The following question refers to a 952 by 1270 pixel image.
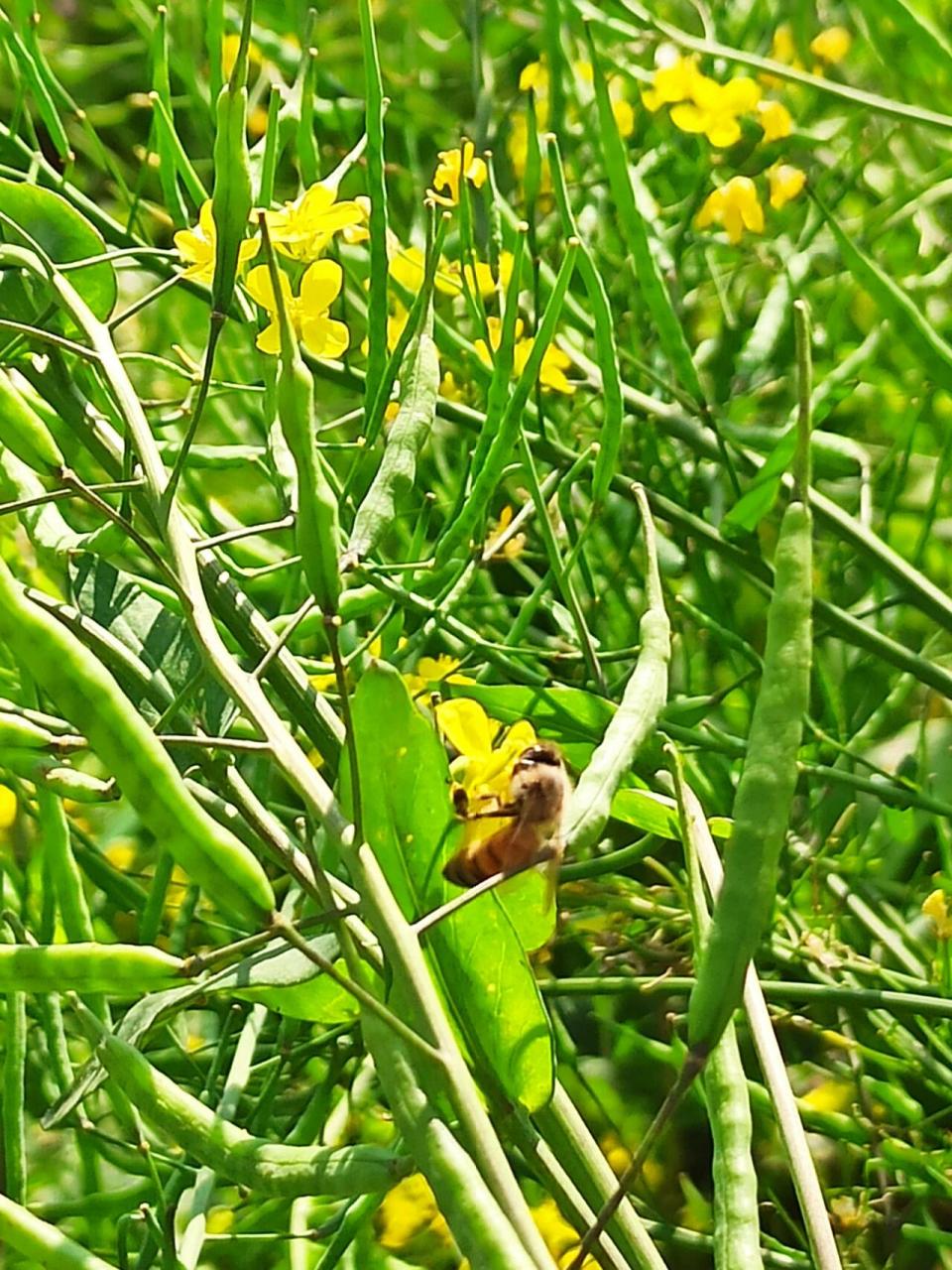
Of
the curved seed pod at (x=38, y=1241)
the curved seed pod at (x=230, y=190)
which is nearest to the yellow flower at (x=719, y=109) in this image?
the curved seed pod at (x=230, y=190)

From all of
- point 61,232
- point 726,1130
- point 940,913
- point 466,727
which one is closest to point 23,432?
point 61,232

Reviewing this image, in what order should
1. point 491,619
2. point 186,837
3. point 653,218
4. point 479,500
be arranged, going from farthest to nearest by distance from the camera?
1. point 653,218
2. point 491,619
3. point 479,500
4. point 186,837

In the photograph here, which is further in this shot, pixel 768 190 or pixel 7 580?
pixel 768 190

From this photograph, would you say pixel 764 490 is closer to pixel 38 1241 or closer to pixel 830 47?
pixel 38 1241

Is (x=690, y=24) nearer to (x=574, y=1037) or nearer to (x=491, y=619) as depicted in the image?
(x=491, y=619)

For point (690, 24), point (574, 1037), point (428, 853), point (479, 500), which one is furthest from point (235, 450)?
point (690, 24)

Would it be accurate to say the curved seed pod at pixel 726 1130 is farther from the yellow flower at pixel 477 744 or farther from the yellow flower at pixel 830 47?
the yellow flower at pixel 830 47

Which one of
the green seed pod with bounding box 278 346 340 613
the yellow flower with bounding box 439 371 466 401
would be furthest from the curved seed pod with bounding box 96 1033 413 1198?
the yellow flower with bounding box 439 371 466 401
